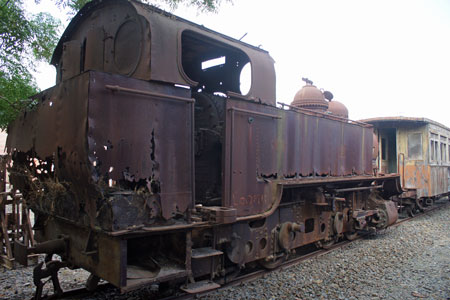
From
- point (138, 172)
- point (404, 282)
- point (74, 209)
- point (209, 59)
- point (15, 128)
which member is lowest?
point (404, 282)

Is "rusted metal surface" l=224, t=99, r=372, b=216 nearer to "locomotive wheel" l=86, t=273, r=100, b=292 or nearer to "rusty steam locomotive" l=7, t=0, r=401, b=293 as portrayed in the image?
"rusty steam locomotive" l=7, t=0, r=401, b=293

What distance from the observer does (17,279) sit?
17.0 feet

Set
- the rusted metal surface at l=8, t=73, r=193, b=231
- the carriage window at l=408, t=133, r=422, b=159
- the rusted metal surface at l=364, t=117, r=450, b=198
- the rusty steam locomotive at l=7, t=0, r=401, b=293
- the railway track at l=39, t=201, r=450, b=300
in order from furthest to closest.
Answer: the carriage window at l=408, t=133, r=422, b=159
the rusted metal surface at l=364, t=117, r=450, b=198
the railway track at l=39, t=201, r=450, b=300
the rusty steam locomotive at l=7, t=0, r=401, b=293
the rusted metal surface at l=8, t=73, r=193, b=231

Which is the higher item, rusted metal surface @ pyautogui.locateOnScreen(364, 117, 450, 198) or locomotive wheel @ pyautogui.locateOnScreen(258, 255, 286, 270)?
rusted metal surface @ pyautogui.locateOnScreen(364, 117, 450, 198)

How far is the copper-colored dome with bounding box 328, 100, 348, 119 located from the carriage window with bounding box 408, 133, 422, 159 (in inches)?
149

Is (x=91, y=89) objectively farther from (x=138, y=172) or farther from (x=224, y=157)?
(x=224, y=157)

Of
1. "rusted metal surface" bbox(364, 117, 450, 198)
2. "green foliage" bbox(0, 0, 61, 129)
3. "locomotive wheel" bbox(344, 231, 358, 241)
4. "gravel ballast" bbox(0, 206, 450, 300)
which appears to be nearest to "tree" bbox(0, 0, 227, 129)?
"green foliage" bbox(0, 0, 61, 129)

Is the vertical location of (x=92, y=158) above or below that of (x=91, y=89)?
below

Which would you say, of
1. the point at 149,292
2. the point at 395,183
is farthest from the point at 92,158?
the point at 395,183

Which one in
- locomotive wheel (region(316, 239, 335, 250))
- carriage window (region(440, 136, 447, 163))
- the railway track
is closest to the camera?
the railway track

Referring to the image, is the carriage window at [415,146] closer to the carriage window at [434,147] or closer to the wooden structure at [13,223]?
the carriage window at [434,147]

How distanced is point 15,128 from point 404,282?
19.8ft

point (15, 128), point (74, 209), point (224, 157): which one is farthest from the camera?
point (15, 128)

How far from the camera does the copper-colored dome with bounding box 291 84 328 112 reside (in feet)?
28.7
